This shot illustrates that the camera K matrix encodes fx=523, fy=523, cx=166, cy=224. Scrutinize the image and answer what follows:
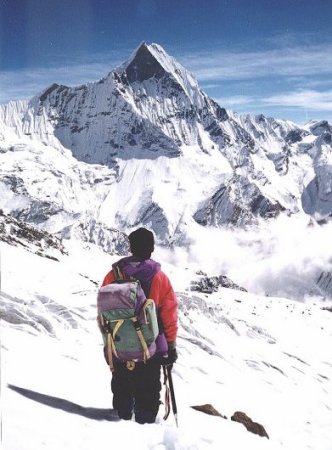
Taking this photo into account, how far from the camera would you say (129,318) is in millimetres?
7215

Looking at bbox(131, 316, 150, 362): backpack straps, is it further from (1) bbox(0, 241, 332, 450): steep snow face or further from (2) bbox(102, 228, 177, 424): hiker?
(1) bbox(0, 241, 332, 450): steep snow face

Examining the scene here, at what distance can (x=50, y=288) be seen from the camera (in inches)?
830

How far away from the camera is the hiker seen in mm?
7523

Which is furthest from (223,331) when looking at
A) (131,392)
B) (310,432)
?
(131,392)

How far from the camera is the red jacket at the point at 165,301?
747 cm

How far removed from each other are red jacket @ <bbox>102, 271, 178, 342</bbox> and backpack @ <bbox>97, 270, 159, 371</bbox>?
9.6 inches

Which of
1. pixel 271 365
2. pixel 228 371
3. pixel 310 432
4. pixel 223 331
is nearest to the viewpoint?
pixel 310 432

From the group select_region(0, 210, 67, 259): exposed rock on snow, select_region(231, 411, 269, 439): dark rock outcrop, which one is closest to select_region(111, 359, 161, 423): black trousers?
select_region(231, 411, 269, 439): dark rock outcrop

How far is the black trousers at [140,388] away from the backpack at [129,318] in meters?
0.32

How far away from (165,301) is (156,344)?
0.65m

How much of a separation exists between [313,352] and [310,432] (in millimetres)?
18664

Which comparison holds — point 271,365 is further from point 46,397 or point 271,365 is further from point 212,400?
point 46,397

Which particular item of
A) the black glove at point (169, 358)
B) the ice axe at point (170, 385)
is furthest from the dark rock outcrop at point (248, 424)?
the black glove at point (169, 358)

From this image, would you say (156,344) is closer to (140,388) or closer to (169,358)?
(169,358)
